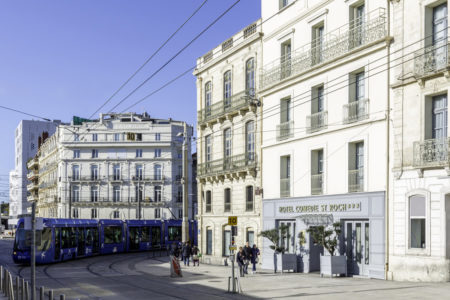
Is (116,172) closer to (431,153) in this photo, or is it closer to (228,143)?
(228,143)

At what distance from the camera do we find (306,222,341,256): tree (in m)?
27.2

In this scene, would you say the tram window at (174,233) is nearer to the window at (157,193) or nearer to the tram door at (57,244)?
the tram door at (57,244)

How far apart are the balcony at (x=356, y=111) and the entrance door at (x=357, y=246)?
178 inches

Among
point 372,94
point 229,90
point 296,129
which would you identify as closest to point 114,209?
point 229,90

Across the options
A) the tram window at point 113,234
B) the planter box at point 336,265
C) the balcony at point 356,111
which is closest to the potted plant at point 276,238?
the planter box at point 336,265

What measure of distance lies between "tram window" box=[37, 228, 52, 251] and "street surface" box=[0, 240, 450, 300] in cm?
506

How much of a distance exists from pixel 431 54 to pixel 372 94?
12.5 feet

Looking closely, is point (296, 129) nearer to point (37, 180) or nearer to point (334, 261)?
point (334, 261)

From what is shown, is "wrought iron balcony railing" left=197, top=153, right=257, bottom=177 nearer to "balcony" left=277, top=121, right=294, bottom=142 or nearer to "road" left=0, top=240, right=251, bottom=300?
"balcony" left=277, top=121, right=294, bottom=142

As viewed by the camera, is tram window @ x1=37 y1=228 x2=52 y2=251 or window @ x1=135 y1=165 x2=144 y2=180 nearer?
tram window @ x1=37 y1=228 x2=52 y2=251

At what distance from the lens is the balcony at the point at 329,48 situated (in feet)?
85.6

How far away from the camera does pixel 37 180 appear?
12481cm

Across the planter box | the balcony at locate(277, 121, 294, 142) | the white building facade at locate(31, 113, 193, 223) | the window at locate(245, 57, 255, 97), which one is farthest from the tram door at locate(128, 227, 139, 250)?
the white building facade at locate(31, 113, 193, 223)

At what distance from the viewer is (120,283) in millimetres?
26219
